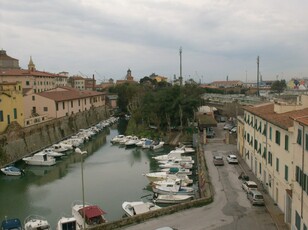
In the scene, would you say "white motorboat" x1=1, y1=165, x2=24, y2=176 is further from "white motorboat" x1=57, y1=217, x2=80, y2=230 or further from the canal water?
"white motorboat" x1=57, y1=217, x2=80, y2=230

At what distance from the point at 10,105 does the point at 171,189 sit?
92.6 ft

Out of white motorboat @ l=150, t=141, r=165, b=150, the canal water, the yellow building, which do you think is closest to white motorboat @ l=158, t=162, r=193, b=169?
the canal water

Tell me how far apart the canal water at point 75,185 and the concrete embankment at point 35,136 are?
209 centimetres

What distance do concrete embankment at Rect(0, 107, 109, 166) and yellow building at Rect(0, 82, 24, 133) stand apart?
1496 mm

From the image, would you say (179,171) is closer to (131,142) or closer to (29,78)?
(131,142)

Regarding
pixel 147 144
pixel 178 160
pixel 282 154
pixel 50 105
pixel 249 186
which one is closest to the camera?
pixel 282 154

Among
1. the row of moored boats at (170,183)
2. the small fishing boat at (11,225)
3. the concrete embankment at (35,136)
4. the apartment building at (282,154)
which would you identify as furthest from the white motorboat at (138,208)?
the concrete embankment at (35,136)

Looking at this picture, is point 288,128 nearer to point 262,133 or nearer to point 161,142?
point 262,133

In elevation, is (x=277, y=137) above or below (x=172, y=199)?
above

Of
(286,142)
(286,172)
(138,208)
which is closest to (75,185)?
(138,208)

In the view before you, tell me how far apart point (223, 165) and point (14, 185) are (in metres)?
22.0

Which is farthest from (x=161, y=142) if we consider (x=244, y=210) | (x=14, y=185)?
(x=244, y=210)

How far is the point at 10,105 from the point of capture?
48281 mm

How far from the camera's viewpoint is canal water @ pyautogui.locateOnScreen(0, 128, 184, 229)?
2975 centimetres
